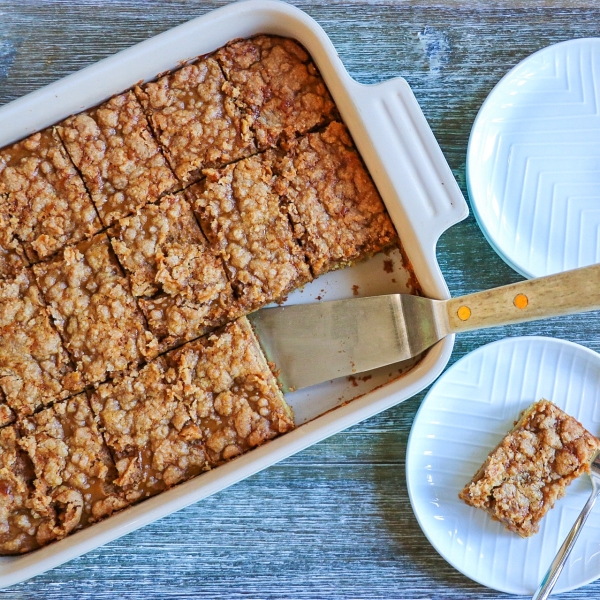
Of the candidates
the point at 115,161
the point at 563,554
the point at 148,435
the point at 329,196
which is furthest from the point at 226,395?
the point at 563,554

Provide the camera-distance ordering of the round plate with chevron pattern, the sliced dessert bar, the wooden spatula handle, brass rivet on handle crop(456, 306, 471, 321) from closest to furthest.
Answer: the wooden spatula handle, brass rivet on handle crop(456, 306, 471, 321), the sliced dessert bar, the round plate with chevron pattern

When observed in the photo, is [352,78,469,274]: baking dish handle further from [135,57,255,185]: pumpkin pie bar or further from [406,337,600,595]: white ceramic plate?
[406,337,600,595]: white ceramic plate

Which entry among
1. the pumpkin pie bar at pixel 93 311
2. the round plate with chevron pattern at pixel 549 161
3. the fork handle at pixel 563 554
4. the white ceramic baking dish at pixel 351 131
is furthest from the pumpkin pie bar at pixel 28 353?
the fork handle at pixel 563 554

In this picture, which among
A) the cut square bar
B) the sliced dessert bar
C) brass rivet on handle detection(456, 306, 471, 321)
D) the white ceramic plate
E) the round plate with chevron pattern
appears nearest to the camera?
brass rivet on handle detection(456, 306, 471, 321)

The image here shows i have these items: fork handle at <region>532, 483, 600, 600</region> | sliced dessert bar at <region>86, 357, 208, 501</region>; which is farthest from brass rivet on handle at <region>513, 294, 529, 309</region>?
sliced dessert bar at <region>86, 357, 208, 501</region>

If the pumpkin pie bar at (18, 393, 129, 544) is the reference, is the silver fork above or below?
below

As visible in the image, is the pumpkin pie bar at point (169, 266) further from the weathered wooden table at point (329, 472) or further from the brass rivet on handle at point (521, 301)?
the brass rivet on handle at point (521, 301)

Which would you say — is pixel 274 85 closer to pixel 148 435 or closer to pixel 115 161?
pixel 115 161

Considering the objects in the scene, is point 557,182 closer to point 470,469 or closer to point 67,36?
point 470,469
